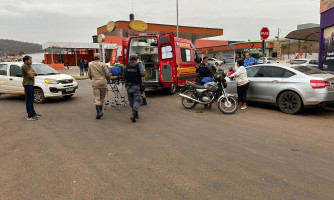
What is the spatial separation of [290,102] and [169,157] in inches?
186

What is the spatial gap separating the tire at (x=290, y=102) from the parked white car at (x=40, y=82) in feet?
25.2

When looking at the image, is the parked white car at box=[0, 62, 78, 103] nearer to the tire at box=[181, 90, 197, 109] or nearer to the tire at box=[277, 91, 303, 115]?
the tire at box=[181, 90, 197, 109]

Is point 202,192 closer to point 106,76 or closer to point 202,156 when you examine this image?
point 202,156

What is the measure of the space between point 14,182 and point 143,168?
A: 5.69 ft

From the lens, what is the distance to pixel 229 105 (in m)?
7.47

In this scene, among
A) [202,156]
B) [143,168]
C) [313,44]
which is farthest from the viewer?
[313,44]

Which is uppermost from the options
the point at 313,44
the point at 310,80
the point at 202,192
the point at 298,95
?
the point at 313,44

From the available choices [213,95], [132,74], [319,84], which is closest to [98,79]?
[132,74]

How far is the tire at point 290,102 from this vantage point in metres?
6.96

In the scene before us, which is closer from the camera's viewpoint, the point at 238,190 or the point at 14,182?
the point at 238,190

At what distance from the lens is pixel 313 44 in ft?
125

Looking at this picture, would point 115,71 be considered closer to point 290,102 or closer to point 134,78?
point 134,78

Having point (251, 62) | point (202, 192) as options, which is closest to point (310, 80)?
point (251, 62)

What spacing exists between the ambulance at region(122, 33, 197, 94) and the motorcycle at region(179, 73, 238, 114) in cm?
242
